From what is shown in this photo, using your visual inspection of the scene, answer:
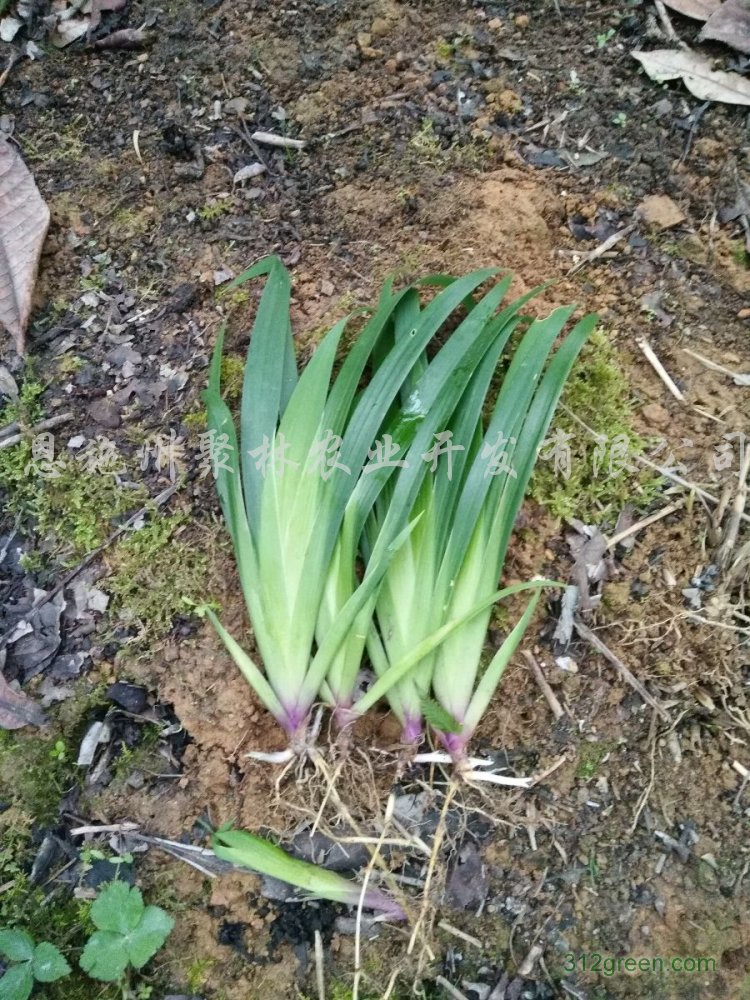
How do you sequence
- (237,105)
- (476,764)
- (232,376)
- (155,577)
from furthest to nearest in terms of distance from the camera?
1. (237,105)
2. (232,376)
3. (155,577)
4. (476,764)

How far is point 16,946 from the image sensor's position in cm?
156

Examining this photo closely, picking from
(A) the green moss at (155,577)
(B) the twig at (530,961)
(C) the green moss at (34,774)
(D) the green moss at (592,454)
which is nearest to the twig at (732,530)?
(D) the green moss at (592,454)

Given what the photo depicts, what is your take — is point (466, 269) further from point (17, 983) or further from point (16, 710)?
point (17, 983)

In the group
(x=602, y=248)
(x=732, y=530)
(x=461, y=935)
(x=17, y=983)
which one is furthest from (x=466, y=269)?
(x=17, y=983)

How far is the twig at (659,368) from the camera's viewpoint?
1.92 m

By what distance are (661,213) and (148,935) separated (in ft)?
6.75

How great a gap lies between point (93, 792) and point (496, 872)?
876mm

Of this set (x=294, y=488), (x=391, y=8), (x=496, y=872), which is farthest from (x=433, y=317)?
(x=496, y=872)

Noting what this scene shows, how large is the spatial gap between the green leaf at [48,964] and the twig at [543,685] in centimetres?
110

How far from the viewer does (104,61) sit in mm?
2227

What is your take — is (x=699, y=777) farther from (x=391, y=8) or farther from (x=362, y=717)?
(x=391, y=8)

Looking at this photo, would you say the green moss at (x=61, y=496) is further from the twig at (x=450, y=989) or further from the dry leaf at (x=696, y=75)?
the dry leaf at (x=696, y=75)

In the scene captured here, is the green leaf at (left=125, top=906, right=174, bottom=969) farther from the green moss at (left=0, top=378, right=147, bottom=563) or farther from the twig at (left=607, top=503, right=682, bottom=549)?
the twig at (left=607, top=503, right=682, bottom=549)

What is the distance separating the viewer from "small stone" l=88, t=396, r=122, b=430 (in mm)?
1940
